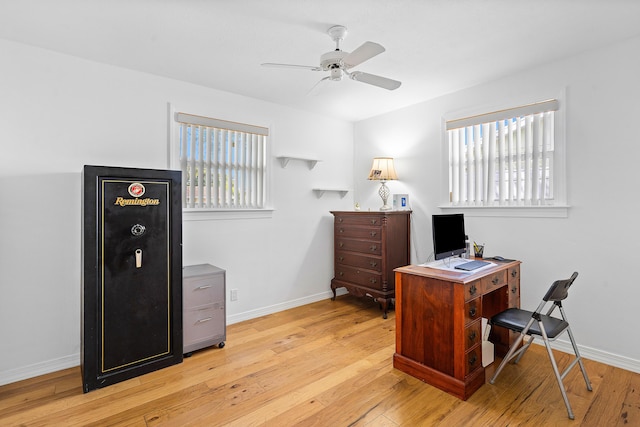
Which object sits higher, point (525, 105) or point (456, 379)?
point (525, 105)

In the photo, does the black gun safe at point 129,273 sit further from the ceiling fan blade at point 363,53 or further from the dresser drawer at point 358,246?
the dresser drawer at point 358,246

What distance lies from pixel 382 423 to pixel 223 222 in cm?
245

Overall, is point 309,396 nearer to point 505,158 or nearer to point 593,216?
point 593,216

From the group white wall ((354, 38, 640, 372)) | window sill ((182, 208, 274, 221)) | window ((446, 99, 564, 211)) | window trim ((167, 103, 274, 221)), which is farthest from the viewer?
window sill ((182, 208, 274, 221))

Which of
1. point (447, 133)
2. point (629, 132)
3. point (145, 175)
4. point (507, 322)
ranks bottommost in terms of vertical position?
point (507, 322)

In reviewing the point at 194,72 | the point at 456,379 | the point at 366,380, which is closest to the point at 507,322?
the point at 456,379

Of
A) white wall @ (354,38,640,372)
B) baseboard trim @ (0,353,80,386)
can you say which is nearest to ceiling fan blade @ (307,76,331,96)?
white wall @ (354,38,640,372)

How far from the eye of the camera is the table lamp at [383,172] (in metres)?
4.10

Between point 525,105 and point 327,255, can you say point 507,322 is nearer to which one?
point 525,105

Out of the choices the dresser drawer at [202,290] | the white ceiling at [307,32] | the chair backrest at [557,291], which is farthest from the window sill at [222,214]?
the chair backrest at [557,291]

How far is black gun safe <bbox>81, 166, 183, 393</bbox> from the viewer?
232 cm

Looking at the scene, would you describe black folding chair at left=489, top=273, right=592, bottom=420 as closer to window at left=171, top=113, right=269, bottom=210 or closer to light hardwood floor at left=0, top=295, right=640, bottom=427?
light hardwood floor at left=0, top=295, right=640, bottom=427

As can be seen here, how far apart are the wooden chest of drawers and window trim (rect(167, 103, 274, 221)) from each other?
3.35 ft

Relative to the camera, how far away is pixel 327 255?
450 centimetres
